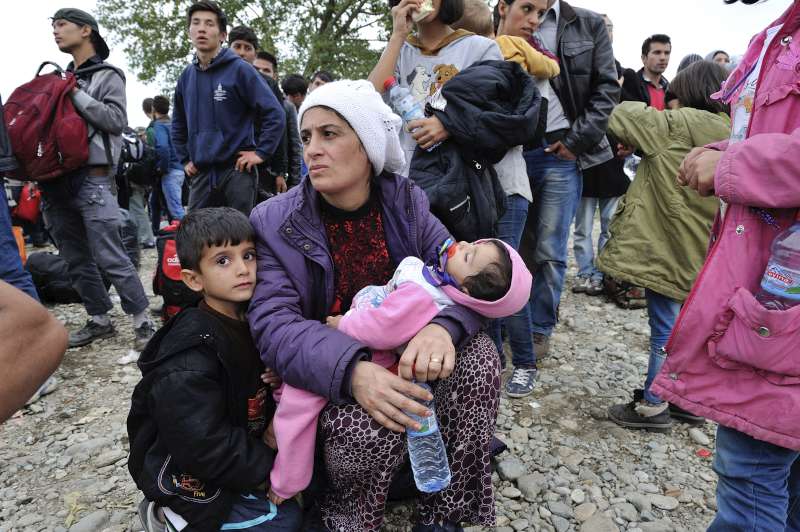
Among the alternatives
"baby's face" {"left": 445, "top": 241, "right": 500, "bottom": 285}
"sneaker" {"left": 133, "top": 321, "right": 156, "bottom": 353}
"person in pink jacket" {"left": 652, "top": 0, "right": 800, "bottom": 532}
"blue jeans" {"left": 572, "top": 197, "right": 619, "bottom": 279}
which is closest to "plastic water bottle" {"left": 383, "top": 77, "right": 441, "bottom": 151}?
"baby's face" {"left": 445, "top": 241, "right": 500, "bottom": 285}

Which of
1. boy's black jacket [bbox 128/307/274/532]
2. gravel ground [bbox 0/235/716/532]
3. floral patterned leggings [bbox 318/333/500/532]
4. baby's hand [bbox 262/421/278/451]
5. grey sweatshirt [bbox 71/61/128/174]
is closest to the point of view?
boy's black jacket [bbox 128/307/274/532]

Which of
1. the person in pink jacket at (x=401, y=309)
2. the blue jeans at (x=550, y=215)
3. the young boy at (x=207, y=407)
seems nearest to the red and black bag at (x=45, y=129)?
the young boy at (x=207, y=407)

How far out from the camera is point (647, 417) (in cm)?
274

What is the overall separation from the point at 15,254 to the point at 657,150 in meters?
3.82

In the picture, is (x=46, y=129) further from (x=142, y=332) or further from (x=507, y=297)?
(x=507, y=297)

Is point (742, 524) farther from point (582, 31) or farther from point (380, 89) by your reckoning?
point (582, 31)

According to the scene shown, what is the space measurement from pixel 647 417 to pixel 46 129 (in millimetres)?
4234

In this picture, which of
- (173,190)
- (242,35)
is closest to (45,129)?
(242,35)

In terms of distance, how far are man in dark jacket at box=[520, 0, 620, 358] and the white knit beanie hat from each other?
5.22 feet

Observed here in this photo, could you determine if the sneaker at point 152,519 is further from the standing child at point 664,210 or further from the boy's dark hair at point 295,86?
the boy's dark hair at point 295,86

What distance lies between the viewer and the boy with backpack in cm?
353

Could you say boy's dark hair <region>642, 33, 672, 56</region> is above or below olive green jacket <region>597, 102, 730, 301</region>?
above

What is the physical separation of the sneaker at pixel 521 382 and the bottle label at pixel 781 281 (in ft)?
6.31

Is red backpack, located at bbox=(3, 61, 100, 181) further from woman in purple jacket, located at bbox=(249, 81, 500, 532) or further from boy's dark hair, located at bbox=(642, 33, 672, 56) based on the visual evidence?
boy's dark hair, located at bbox=(642, 33, 672, 56)
